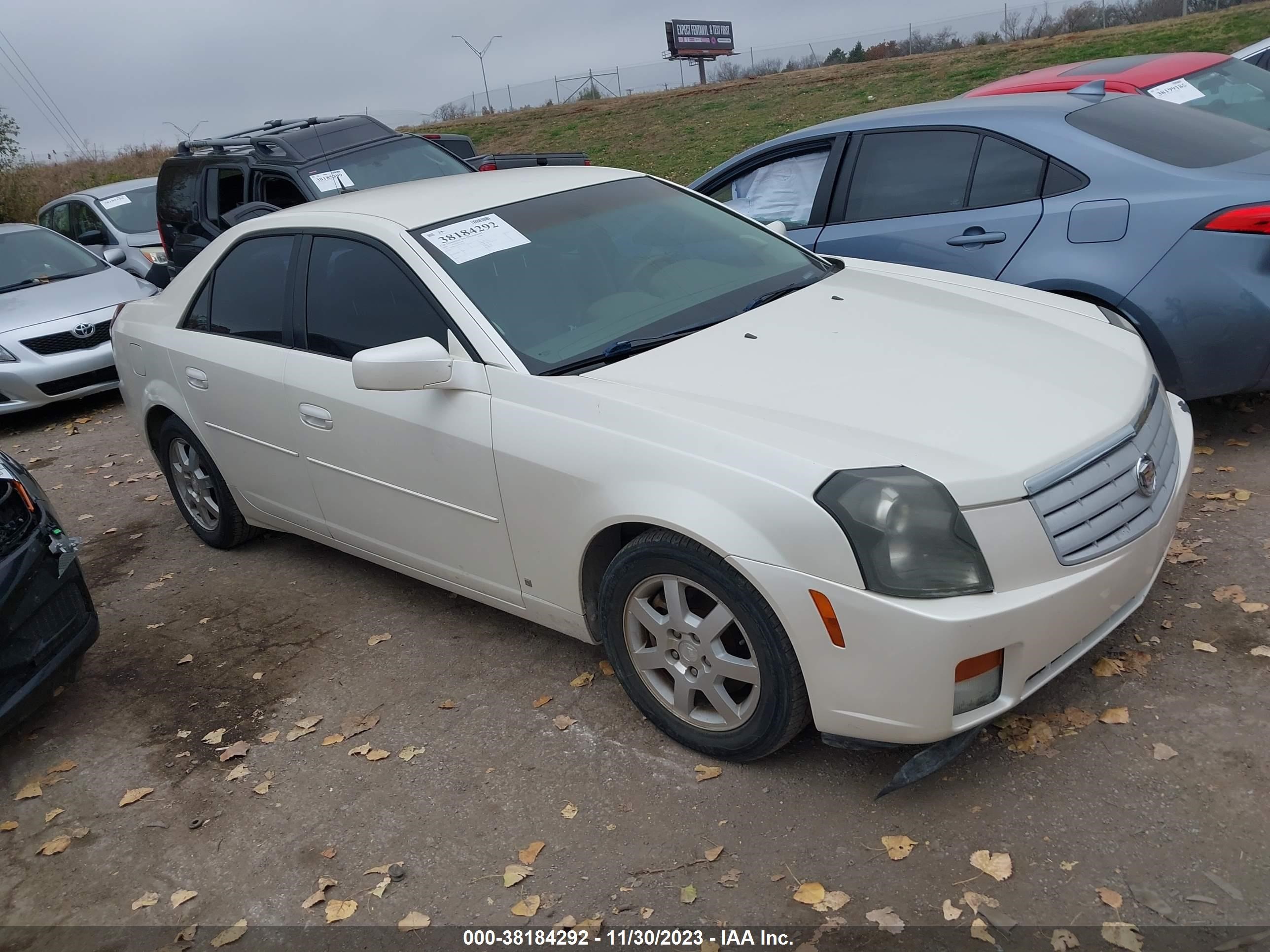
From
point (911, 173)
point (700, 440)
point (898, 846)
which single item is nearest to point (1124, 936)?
point (898, 846)

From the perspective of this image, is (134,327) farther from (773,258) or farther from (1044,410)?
(1044,410)

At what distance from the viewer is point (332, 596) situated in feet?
15.9

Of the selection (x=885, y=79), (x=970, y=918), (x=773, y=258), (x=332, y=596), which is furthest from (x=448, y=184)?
(x=885, y=79)

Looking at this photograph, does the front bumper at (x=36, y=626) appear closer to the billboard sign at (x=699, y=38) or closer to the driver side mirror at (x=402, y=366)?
the driver side mirror at (x=402, y=366)

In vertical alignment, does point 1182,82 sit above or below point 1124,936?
above

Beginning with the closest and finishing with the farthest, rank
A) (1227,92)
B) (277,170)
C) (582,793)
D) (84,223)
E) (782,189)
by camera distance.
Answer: (582,793) → (782,189) → (1227,92) → (277,170) → (84,223)

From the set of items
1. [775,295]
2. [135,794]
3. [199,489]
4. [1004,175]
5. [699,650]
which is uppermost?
[1004,175]

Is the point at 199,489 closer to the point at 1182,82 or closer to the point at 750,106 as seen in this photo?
the point at 1182,82

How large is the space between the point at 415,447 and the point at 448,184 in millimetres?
1380

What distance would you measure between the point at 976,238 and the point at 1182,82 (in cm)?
254

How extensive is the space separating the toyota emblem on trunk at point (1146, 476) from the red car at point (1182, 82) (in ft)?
12.3

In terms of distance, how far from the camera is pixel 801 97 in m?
26.4

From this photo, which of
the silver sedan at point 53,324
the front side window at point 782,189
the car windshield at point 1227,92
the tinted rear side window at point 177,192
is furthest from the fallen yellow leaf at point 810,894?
the tinted rear side window at point 177,192

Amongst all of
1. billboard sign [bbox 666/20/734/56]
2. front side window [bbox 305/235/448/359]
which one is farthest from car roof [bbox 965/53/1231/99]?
billboard sign [bbox 666/20/734/56]
